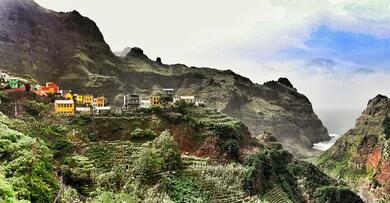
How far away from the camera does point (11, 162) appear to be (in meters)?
25.6

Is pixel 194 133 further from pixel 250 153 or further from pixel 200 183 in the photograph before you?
pixel 200 183

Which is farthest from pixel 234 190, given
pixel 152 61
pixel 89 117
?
pixel 152 61

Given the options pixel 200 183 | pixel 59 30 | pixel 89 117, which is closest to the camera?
pixel 200 183

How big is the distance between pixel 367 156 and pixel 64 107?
6061 centimetres

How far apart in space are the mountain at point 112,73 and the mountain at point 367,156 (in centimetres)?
2879

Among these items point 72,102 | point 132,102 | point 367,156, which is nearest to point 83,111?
point 72,102

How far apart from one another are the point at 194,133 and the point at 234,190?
1409 cm

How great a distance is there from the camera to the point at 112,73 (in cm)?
12269

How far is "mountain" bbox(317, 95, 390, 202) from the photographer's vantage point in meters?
79.6

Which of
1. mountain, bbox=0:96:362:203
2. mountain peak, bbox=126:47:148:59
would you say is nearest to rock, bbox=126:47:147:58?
mountain peak, bbox=126:47:148:59

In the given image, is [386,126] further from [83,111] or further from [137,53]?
[137,53]

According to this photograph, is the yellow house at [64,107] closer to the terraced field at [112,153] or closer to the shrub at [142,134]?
the terraced field at [112,153]

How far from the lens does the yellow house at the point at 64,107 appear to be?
56.2m

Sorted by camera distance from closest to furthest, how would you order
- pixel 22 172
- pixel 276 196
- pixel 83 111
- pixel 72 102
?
pixel 22 172
pixel 276 196
pixel 72 102
pixel 83 111
